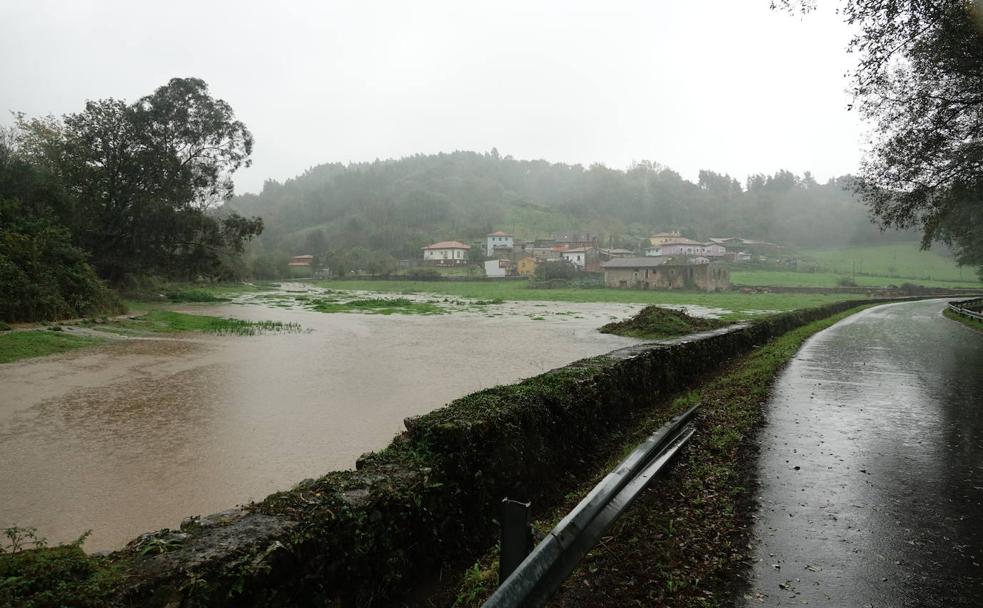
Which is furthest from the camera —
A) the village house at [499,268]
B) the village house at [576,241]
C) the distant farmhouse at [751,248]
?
the distant farmhouse at [751,248]

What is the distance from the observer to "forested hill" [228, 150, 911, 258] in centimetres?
12519

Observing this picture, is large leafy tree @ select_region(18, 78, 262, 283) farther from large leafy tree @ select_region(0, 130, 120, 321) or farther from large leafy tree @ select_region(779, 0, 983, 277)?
large leafy tree @ select_region(779, 0, 983, 277)

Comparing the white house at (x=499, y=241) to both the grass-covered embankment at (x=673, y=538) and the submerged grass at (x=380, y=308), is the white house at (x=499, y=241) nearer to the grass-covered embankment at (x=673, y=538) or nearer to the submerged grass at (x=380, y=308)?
the submerged grass at (x=380, y=308)

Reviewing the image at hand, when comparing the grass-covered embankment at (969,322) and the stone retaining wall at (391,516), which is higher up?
the stone retaining wall at (391,516)

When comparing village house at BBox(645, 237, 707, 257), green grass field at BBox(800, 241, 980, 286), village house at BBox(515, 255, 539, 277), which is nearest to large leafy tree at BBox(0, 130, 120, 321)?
village house at BBox(515, 255, 539, 277)

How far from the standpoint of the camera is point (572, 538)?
2441 mm

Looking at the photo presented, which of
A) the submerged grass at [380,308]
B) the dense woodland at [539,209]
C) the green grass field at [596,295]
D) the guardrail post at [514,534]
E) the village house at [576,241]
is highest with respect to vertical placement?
the dense woodland at [539,209]

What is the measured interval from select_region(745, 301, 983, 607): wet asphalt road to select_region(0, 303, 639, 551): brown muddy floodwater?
4794 mm

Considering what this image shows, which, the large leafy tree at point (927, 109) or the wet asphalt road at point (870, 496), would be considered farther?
the large leafy tree at point (927, 109)

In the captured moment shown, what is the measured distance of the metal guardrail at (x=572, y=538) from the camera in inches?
78.4

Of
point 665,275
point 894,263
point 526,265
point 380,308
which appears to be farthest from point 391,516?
point 894,263

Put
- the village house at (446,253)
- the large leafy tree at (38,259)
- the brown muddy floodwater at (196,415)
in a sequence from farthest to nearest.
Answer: the village house at (446,253) → the large leafy tree at (38,259) → the brown muddy floodwater at (196,415)

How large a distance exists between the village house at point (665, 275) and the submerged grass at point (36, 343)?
200 ft

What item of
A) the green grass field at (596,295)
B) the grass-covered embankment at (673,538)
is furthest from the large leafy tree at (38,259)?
the green grass field at (596,295)
